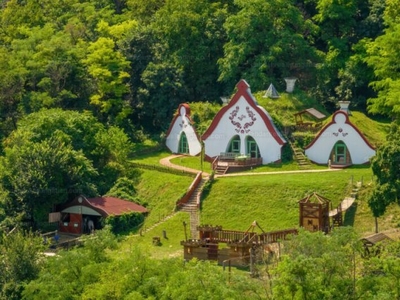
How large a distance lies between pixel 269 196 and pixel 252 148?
30.4ft

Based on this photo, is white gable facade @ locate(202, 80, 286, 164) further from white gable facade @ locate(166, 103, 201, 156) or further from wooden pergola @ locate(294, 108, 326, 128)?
white gable facade @ locate(166, 103, 201, 156)

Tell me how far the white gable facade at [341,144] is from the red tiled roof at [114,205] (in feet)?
39.7

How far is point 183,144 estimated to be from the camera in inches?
3322

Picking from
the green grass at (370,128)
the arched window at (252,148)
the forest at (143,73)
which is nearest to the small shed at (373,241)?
the forest at (143,73)

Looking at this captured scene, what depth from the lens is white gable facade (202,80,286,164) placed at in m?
77.4

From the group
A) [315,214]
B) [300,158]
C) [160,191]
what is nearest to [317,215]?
[315,214]

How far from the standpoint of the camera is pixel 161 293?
5200cm

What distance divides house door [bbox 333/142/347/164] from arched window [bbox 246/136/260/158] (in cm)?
553

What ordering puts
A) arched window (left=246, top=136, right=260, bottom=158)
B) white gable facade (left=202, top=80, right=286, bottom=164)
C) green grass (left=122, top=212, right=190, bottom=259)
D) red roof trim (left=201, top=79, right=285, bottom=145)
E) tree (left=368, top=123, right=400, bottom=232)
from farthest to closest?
arched window (left=246, top=136, right=260, bottom=158) → white gable facade (left=202, top=80, right=286, bottom=164) → red roof trim (left=201, top=79, right=285, bottom=145) → green grass (left=122, top=212, right=190, bottom=259) → tree (left=368, top=123, right=400, bottom=232)

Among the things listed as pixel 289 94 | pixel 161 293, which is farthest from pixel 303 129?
pixel 161 293

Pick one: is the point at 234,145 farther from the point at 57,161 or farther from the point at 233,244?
the point at 233,244

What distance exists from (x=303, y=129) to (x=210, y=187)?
9497 mm

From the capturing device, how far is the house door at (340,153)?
247 ft

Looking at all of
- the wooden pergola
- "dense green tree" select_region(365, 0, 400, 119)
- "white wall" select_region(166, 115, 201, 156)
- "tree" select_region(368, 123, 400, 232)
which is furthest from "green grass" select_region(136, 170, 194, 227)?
"dense green tree" select_region(365, 0, 400, 119)
